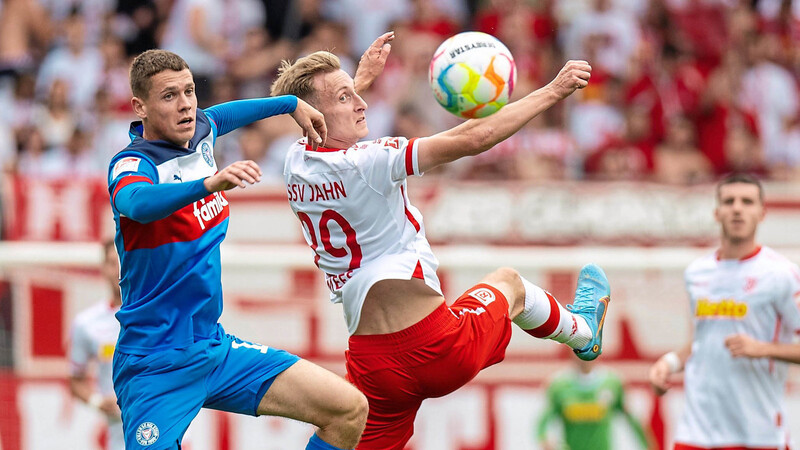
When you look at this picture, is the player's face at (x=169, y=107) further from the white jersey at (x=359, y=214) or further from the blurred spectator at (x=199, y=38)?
the blurred spectator at (x=199, y=38)

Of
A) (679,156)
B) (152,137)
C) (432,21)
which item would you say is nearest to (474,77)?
(152,137)

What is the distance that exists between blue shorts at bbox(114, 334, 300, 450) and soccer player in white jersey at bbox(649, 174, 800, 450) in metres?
3.02

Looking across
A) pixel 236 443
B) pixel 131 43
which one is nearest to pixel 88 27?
pixel 131 43

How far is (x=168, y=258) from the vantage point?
20.7ft

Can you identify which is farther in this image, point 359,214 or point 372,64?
point 372,64

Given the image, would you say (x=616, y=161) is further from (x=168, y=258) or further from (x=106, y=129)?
(x=168, y=258)

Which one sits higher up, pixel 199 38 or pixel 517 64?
pixel 199 38

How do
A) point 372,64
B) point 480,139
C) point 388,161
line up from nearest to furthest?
point 480,139, point 388,161, point 372,64

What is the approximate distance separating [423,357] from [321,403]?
1.93 ft

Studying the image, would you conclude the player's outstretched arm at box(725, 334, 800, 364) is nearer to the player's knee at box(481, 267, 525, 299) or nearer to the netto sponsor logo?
the netto sponsor logo

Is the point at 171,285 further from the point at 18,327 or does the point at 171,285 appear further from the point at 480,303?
the point at 18,327

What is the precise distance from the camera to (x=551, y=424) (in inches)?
455

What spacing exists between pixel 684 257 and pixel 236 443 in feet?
15.4

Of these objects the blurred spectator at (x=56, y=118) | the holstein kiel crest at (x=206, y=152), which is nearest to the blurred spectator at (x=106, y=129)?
the blurred spectator at (x=56, y=118)
